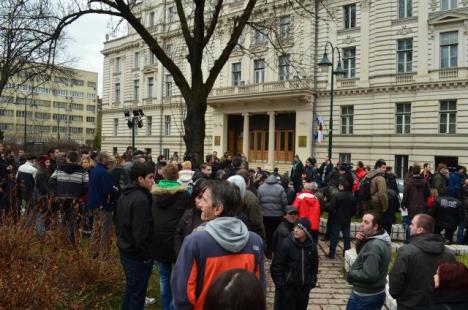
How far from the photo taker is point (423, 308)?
449 cm

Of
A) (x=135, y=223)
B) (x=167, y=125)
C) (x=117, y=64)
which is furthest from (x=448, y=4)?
(x=117, y=64)

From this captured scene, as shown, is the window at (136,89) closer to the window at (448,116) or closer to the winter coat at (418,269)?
the window at (448,116)

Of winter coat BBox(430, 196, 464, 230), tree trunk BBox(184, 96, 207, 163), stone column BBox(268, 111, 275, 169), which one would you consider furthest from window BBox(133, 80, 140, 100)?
winter coat BBox(430, 196, 464, 230)

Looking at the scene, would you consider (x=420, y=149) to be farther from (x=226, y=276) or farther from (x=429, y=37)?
(x=226, y=276)

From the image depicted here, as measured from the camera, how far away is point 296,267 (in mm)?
5301

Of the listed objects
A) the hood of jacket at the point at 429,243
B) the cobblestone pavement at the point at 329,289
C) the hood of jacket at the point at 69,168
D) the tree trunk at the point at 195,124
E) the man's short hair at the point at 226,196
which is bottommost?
the cobblestone pavement at the point at 329,289

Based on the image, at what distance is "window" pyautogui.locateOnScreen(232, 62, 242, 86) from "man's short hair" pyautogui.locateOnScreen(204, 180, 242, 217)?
38.0m

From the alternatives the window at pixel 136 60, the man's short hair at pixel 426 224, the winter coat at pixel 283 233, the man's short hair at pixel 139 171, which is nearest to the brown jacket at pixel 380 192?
the winter coat at pixel 283 233

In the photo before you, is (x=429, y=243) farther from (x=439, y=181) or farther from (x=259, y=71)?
(x=259, y=71)

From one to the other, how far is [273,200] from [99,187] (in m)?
3.52

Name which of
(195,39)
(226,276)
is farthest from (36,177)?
(226,276)

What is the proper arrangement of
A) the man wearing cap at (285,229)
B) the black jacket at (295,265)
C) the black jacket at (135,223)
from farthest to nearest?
the man wearing cap at (285,229) → the black jacket at (295,265) → the black jacket at (135,223)

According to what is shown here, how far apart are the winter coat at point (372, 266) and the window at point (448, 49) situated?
27.6m

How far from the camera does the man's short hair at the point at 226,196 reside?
10.8 feet
